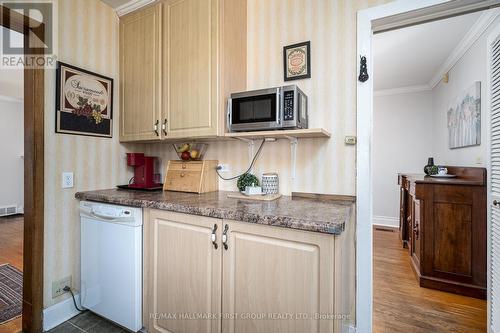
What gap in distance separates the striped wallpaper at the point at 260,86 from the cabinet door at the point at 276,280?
0.67 m

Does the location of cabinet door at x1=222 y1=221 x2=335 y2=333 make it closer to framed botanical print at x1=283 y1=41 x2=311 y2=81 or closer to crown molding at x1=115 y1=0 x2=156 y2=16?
framed botanical print at x1=283 y1=41 x2=311 y2=81

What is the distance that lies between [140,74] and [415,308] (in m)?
2.94

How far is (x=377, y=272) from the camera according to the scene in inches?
101

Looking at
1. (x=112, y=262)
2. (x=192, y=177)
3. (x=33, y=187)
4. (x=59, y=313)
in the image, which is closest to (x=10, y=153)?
(x=33, y=187)

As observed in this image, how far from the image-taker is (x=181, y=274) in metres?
1.34

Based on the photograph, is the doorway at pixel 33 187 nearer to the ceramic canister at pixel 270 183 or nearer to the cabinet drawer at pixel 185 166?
the cabinet drawer at pixel 185 166

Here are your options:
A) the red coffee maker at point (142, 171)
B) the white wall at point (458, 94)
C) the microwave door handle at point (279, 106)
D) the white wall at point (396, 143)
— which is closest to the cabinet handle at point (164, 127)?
the red coffee maker at point (142, 171)

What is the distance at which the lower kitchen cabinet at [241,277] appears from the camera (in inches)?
39.1

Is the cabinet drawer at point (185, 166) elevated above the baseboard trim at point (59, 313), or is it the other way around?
the cabinet drawer at point (185, 166)

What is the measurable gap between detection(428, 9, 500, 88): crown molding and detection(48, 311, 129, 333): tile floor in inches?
144

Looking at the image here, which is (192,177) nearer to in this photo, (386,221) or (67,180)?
(67,180)

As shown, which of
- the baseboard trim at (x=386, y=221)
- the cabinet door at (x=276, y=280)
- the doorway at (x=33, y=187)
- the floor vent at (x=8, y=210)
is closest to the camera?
the cabinet door at (x=276, y=280)

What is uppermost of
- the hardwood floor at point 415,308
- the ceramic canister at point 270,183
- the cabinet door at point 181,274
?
the ceramic canister at point 270,183

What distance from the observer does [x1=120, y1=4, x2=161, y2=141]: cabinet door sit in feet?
6.23
